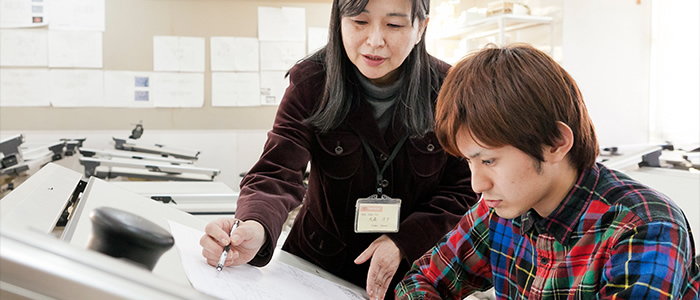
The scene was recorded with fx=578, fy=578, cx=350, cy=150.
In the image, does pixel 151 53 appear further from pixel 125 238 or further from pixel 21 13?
pixel 125 238

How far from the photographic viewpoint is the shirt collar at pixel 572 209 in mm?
774

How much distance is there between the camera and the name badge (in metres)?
1.13

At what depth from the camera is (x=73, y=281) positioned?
328mm

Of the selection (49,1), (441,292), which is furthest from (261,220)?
(49,1)

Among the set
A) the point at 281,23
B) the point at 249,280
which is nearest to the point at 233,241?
→ the point at 249,280

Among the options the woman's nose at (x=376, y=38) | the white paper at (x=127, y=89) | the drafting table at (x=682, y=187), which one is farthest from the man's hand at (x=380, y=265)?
the white paper at (x=127, y=89)

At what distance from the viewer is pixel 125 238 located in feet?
Answer: 1.49

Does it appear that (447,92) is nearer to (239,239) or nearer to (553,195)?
(553,195)

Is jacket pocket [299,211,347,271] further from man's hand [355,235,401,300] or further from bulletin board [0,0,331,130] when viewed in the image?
bulletin board [0,0,331,130]

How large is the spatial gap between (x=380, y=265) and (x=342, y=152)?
262 mm

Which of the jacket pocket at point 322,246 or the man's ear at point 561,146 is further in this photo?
the jacket pocket at point 322,246

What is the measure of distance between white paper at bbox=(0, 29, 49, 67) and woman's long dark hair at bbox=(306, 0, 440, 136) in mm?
4865

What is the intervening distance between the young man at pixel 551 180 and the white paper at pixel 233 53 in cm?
491

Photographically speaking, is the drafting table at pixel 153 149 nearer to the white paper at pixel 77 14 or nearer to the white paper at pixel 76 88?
the white paper at pixel 76 88
